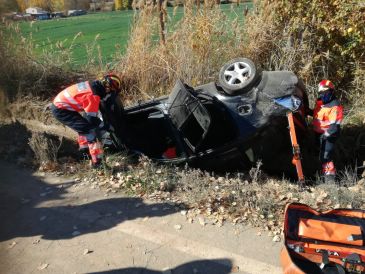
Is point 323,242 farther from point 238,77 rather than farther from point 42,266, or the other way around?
point 238,77

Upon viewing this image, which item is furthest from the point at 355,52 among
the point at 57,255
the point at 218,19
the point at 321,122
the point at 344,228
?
the point at 57,255

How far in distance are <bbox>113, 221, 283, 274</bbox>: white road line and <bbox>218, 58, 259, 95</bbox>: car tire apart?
234 cm

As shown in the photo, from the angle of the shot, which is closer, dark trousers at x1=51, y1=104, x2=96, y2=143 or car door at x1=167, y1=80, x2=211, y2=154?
car door at x1=167, y1=80, x2=211, y2=154

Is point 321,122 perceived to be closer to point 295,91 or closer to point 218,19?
point 295,91

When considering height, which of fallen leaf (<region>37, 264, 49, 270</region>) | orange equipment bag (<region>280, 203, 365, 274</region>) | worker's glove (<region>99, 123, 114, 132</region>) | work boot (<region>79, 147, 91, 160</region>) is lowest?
fallen leaf (<region>37, 264, 49, 270</region>)

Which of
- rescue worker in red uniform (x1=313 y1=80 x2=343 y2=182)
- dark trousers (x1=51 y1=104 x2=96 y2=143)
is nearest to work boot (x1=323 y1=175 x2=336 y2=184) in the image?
rescue worker in red uniform (x1=313 y1=80 x2=343 y2=182)

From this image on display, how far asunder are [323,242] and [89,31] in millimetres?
15121

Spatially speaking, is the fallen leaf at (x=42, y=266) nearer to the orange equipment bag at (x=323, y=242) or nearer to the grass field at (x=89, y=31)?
the orange equipment bag at (x=323, y=242)

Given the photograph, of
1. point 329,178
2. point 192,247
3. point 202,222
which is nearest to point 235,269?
point 192,247

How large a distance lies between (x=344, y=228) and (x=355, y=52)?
4694 mm

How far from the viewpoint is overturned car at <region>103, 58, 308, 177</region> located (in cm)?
575

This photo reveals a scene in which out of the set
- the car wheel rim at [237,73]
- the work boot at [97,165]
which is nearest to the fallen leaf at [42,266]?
the work boot at [97,165]

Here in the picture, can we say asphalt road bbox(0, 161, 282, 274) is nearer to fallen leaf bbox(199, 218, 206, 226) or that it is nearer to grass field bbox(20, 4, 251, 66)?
fallen leaf bbox(199, 218, 206, 226)

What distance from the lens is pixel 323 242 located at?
3.79 metres
